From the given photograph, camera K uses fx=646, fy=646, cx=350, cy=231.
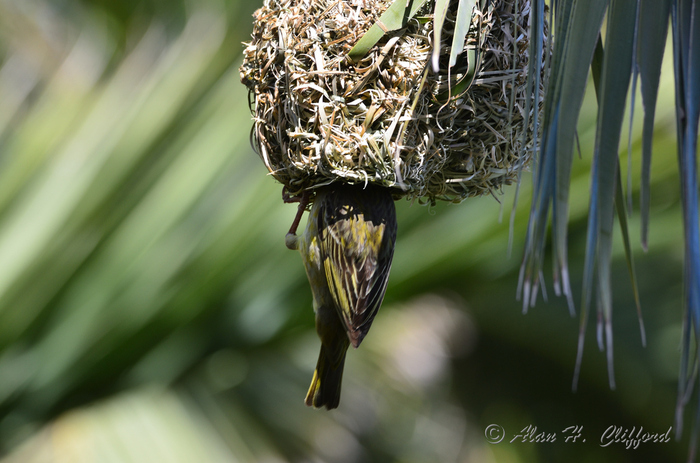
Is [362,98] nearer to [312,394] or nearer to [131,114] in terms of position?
[312,394]

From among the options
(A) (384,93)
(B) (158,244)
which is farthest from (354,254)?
(B) (158,244)

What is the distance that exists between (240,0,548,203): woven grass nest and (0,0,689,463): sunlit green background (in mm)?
1152

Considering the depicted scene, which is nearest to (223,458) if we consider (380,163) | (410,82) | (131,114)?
(131,114)

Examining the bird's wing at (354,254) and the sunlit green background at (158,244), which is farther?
the sunlit green background at (158,244)

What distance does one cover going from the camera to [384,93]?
1.47 m

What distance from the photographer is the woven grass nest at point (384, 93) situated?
4.81ft

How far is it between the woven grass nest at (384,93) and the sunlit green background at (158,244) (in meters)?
1.15

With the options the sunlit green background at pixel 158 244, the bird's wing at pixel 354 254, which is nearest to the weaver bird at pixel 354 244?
the bird's wing at pixel 354 254

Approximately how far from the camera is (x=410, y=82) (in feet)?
4.80

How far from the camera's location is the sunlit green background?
8.22 ft

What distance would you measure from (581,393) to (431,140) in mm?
3001

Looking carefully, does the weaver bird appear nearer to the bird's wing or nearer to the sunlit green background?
the bird's wing

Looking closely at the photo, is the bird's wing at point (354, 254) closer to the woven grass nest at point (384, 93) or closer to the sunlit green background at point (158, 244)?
the woven grass nest at point (384, 93)

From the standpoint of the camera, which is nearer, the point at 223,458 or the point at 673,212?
the point at 223,458
